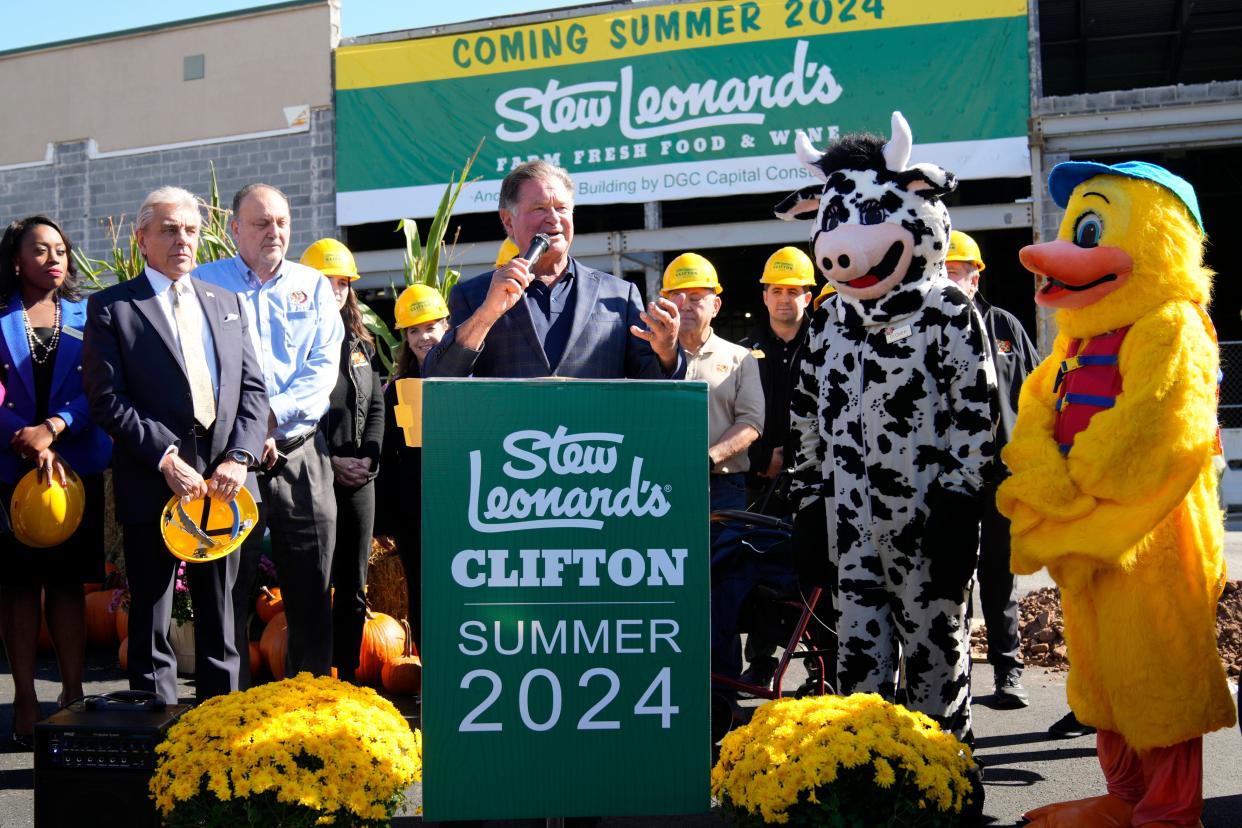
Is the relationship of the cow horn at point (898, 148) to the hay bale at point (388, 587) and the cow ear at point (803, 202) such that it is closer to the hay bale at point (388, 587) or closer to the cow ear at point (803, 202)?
the cow ear at point (803, 202)

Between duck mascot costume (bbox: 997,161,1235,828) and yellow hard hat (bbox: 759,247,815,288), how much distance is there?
2639 millimetres

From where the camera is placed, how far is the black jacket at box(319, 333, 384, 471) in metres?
5.13

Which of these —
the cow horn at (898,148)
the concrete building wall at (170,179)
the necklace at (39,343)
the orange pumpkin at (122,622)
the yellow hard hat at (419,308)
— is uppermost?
the concrete building wall at (170,179)

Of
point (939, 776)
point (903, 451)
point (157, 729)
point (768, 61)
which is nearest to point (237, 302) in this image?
A: point (157, 729)

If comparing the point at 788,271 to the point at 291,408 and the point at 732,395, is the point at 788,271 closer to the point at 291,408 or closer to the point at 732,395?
the point at 732,395

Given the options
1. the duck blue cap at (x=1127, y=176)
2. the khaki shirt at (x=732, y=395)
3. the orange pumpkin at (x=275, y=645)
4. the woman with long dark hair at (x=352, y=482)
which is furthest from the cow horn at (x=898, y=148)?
the orange pumpkin at (x=275, y=645)

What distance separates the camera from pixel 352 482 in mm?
5078

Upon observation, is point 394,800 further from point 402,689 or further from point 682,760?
point 402,689

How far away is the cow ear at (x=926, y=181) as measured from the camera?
12.3 feet

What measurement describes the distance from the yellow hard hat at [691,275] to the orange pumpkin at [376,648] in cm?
224

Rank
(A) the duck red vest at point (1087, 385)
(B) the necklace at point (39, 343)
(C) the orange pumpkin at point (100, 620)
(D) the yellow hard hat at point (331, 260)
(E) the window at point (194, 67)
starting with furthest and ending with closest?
(E) the window at point (194, 67)
(C) the orange pumpkin at point (100, 620)
(D) the yellow hard hat at point (331, 260)
(B) the necklace at point (39, 343)
(A) the duck red vest at point (1087, 385)

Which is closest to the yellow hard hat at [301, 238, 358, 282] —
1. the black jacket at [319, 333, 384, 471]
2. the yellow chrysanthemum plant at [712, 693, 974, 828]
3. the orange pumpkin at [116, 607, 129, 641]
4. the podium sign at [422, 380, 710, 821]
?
the black jacket at [319, 333, 384, 471]

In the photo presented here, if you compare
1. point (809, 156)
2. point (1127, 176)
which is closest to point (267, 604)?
point (809, 156)

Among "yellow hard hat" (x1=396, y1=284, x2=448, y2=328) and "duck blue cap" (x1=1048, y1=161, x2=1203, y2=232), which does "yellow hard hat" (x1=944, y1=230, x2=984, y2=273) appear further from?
"yellow hard hat" (x1=396, y1=284, x2=448, y2=328)
